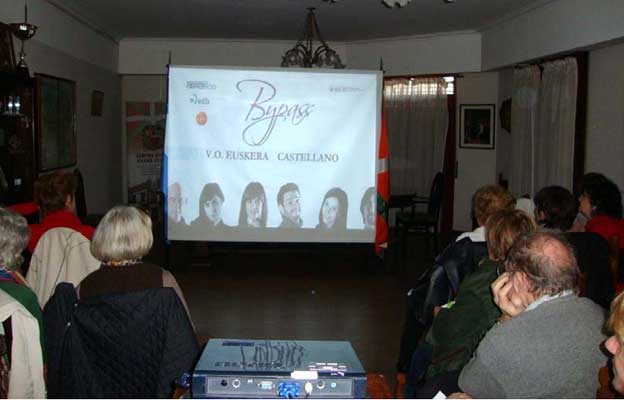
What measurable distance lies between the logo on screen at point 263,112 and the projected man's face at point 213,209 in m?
0.65

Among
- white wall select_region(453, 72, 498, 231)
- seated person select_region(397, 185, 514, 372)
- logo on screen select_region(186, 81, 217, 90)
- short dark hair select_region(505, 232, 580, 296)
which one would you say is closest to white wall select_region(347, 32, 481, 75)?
white wall select_region(453, 72, 498, 231)

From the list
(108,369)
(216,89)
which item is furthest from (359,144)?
(108,369)

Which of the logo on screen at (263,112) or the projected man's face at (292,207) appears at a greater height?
the logo on screen at (263,112)

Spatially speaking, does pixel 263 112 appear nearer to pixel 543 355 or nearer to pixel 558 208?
pixel 558 208

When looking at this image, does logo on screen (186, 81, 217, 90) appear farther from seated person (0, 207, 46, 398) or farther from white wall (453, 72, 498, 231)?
seated person (0, 207, 46, 398)

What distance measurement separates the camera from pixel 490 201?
12.4ft

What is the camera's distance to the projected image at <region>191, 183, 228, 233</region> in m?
6.96

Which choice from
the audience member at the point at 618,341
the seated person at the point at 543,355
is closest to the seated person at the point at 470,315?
the seated person at the point at 543,355

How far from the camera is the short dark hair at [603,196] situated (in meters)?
4.21

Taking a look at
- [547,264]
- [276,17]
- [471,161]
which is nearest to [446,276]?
A: [547,264]

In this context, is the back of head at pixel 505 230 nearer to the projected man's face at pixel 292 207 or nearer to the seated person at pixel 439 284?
the seated person at pixel 439 284

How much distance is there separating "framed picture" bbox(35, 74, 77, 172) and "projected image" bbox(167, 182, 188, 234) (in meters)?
1.27

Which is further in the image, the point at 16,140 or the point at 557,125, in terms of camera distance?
the point at 557,125

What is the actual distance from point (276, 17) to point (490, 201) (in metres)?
5.30
